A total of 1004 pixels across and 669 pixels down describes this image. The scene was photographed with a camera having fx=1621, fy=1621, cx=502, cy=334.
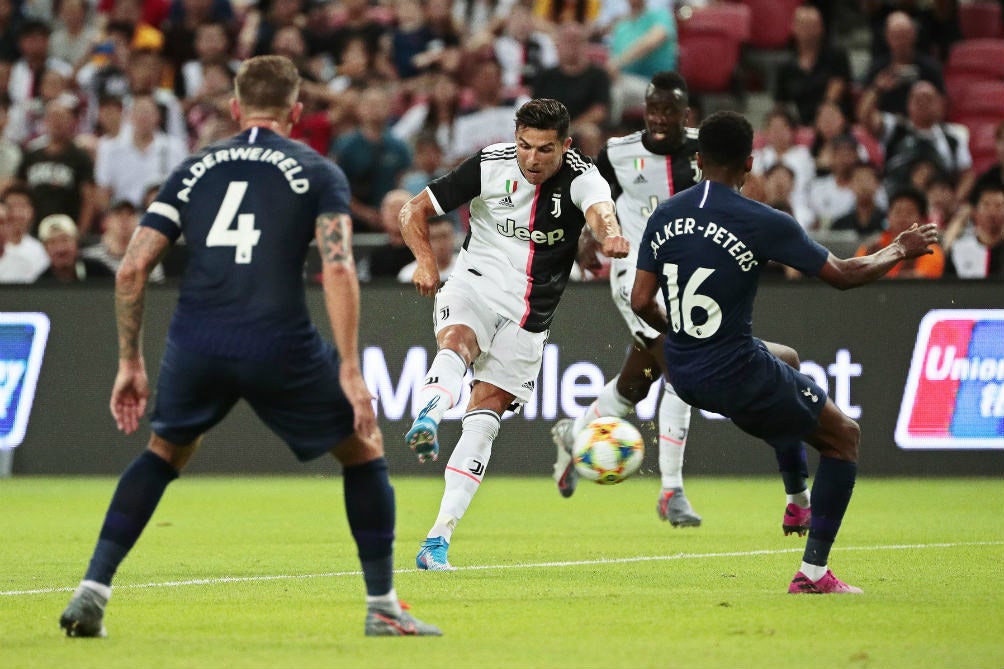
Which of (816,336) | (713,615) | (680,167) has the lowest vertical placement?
(816,336)

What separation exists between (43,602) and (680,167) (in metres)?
5.18

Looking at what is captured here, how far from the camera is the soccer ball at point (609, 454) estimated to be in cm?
877

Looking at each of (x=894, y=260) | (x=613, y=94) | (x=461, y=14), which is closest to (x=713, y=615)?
(x=894, y=260)

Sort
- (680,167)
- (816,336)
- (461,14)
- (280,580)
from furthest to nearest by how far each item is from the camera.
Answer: (461,14) < (816,336) < (680,167) < (280,580)

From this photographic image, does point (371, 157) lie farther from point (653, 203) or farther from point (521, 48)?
point (653, 203)

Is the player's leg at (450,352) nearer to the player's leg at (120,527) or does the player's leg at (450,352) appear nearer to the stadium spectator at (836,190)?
the player's leg at (120,527)

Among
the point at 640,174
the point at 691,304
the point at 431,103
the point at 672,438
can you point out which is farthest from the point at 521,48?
the point at 691,304

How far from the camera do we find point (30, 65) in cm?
2036

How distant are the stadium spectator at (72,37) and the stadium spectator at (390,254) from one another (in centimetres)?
679

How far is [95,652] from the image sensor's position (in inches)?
227

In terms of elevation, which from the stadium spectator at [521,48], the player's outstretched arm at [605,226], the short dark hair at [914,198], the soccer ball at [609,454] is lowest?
the soccer ball at [609,454]

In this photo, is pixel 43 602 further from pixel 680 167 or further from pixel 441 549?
pixel 680 167

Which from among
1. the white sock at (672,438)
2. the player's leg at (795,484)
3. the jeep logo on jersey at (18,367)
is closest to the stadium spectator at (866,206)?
the white sock at (672,438)

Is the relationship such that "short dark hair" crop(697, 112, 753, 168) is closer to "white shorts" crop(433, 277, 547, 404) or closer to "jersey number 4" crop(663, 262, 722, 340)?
"jersey number 4" crop(663, 262, 722, 340)
